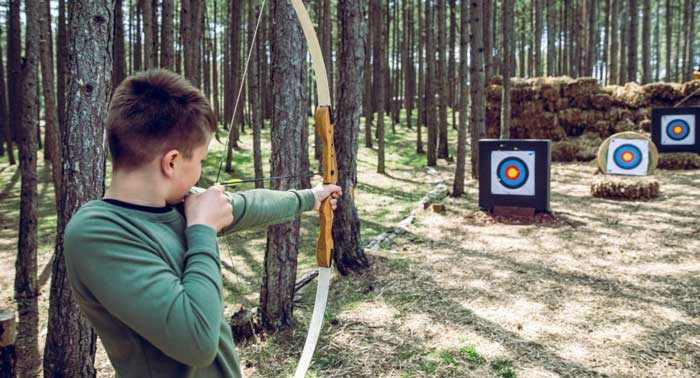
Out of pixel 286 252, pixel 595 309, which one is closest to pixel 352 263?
pixel 286 252

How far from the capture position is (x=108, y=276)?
0.90m

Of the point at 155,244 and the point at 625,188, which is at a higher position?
the point at 155,244

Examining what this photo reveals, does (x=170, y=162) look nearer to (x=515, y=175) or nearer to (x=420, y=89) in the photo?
(x=515, y=175)

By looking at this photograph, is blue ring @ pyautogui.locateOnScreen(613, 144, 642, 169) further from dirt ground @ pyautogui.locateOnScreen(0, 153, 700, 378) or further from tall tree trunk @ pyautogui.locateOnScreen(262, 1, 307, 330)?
tall tree trunk @ pyautogui.locateOnScreen(262, 1, 307, 330)

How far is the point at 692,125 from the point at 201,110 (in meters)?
11.1

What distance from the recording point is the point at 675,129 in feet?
33.1

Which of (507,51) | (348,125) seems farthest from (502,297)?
(507,51)

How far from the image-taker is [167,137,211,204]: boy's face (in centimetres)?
105

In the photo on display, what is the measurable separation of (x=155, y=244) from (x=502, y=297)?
10.4ft

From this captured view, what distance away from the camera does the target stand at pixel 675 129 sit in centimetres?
998

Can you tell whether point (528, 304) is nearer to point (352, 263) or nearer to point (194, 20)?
point (352, 263)

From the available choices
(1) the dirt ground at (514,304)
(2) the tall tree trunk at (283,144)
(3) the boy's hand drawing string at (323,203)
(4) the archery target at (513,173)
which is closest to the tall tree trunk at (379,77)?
(4) the archery target at (513,173)

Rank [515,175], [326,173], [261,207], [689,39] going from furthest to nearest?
1. [689,39]
2. [515,175]
3. [326,173]
4. [261,207]

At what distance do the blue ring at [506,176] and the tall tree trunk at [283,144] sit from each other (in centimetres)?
375
